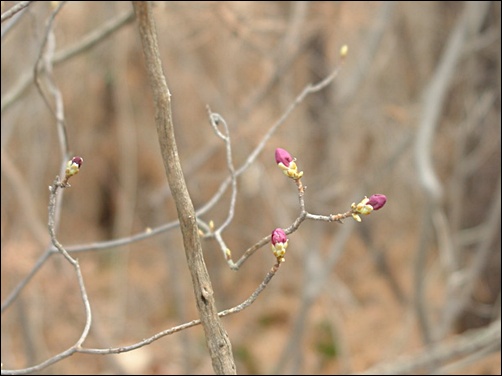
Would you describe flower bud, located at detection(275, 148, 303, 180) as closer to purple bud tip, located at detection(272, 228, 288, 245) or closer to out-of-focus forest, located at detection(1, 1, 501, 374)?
purple bud tip, located at detection(272, 228, 288, 245)

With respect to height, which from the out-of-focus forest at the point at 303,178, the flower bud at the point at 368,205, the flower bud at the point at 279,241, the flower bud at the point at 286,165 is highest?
the out-of-focus forest at the point at 303,178

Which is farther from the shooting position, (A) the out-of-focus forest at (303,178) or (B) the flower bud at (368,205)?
(A) the out-of-focus forest at (303,178)

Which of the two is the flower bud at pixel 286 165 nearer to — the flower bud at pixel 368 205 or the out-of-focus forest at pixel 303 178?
the flower bud at pixel 368 205

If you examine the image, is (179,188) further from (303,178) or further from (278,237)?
(303,178)

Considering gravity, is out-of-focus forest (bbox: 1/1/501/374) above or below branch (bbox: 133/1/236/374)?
above

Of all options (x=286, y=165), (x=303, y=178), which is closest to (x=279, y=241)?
(x=286, y=165)

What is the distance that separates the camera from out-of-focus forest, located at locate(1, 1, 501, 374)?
264cm

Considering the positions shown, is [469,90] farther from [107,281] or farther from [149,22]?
[107,281]

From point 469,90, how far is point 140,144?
3266 millimetres

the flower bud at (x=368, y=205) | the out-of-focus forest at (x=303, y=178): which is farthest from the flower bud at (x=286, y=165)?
the out-of-focus forest at (x=303, y=178)

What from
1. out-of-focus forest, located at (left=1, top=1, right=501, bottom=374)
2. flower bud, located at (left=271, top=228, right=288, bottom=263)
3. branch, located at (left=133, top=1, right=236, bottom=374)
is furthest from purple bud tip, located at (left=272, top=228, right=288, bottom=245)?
out-of-focus forest, located at (left=1, top=1, right=501, bottom=374)

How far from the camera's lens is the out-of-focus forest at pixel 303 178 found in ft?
8.66

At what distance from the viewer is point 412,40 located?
11.9ft

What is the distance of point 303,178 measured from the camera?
3.69m
